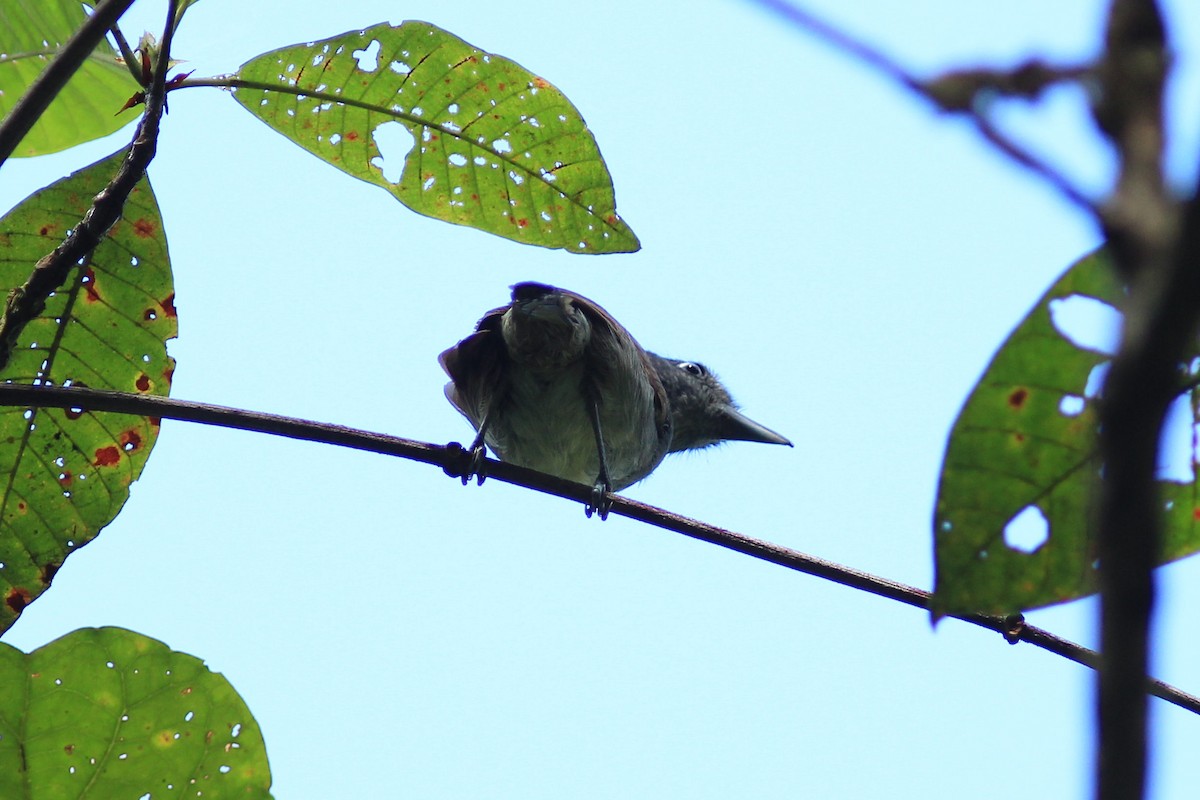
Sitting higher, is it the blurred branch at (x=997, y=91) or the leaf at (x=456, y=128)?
the leaf at (x=456, y=128)

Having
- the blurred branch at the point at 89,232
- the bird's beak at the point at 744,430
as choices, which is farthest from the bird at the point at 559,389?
the blurred branch at the point at 89,232

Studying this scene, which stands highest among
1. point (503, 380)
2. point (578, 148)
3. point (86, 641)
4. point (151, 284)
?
point (503, 380)

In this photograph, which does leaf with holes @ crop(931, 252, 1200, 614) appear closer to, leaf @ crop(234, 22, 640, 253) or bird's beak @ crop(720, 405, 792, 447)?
leaf @ crop(234, 22, 640, 253)

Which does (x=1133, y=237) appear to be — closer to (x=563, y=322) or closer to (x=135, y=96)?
(x=135, y=96)

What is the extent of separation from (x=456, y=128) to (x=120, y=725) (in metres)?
1.55

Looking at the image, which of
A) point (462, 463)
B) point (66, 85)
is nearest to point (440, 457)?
point (462, 463)

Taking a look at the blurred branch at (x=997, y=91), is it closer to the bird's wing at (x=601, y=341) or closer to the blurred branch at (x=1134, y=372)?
the blurred branch at (x=1134, y=372)

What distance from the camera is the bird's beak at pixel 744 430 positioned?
6688mm

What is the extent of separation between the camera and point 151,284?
275cm

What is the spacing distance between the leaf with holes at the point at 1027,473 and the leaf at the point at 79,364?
6.15ft

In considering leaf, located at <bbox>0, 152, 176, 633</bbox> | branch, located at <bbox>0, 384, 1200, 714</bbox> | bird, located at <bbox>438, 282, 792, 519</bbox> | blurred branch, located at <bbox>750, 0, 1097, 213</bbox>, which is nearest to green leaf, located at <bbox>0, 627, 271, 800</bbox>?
→ leaf, located at <bbox>0, 152, 176, 633</bbox>

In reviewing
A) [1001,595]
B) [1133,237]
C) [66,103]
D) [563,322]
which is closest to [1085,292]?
[1001,595]

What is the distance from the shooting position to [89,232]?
2.26 meters

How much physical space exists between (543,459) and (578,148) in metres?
2.28
